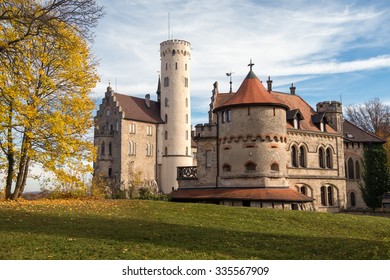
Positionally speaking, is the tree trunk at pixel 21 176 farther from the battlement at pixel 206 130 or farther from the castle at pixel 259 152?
the battlement at pixel 206 130

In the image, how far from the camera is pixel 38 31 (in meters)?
15.6

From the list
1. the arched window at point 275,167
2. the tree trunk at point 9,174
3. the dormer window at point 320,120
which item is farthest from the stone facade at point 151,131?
the tree trunk at point 9,174

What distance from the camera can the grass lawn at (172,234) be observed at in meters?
11.0

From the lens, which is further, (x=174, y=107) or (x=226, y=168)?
(x=174, y=107)

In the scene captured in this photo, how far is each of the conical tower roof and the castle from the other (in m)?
0.08

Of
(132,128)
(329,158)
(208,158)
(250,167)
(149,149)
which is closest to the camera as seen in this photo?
(250,167)

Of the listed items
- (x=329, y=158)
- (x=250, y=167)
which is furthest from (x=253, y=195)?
(x=329, y=158)

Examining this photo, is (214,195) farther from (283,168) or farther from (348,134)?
(348,134)

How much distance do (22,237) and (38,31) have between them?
8.10 m

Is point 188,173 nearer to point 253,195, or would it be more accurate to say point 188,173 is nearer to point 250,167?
point 250,167

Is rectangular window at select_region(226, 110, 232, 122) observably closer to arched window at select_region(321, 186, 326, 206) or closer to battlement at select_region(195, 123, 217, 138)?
battlement at select_region(195, 123, 217, 138)

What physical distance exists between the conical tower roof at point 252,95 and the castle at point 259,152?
8 cm

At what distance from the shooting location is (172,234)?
13672 mm

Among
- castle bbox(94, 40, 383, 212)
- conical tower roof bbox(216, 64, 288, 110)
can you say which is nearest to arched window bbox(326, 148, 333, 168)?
castle bbox(94, 40, 383, 212)
